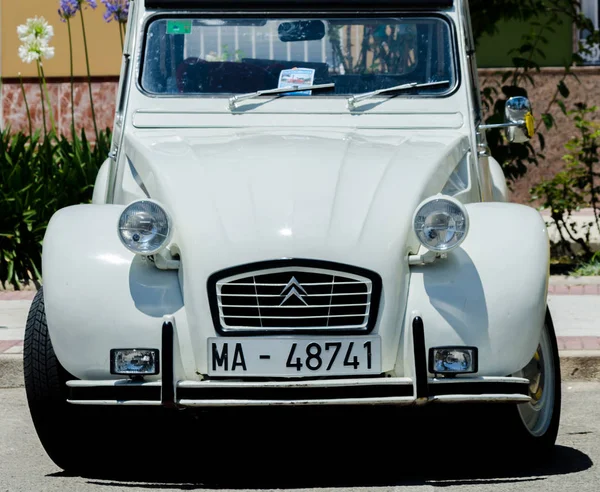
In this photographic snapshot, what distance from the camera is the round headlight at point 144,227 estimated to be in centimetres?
485

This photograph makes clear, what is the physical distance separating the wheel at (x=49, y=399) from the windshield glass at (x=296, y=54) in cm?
159

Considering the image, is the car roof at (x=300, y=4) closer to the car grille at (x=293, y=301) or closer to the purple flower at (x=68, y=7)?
the car grille at (x=293, y=301)

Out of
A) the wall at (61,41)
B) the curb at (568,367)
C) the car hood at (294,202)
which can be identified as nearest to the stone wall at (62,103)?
the wall at (61,41)

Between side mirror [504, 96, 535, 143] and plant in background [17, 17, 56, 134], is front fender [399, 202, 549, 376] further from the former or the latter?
plant in background [17, 17, 56, 134]

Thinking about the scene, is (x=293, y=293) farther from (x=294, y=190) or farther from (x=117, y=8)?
(x=117, y=8)

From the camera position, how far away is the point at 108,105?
583 inches

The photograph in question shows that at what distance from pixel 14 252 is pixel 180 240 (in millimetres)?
5269

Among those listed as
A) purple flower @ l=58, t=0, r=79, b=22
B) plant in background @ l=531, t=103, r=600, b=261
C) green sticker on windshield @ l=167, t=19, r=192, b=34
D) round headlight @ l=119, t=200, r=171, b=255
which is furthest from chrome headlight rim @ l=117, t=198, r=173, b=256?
plant in background @ l=531, t=103, r=600, b=261

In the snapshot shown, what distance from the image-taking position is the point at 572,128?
47.6ft

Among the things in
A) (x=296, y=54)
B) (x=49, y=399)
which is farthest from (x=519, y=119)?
(x=49, y=399)

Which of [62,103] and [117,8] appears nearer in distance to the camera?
[117,8]

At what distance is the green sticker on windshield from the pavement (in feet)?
6.83

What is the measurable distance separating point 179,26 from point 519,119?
1.74m

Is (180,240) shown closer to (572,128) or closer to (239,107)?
(239,107)
